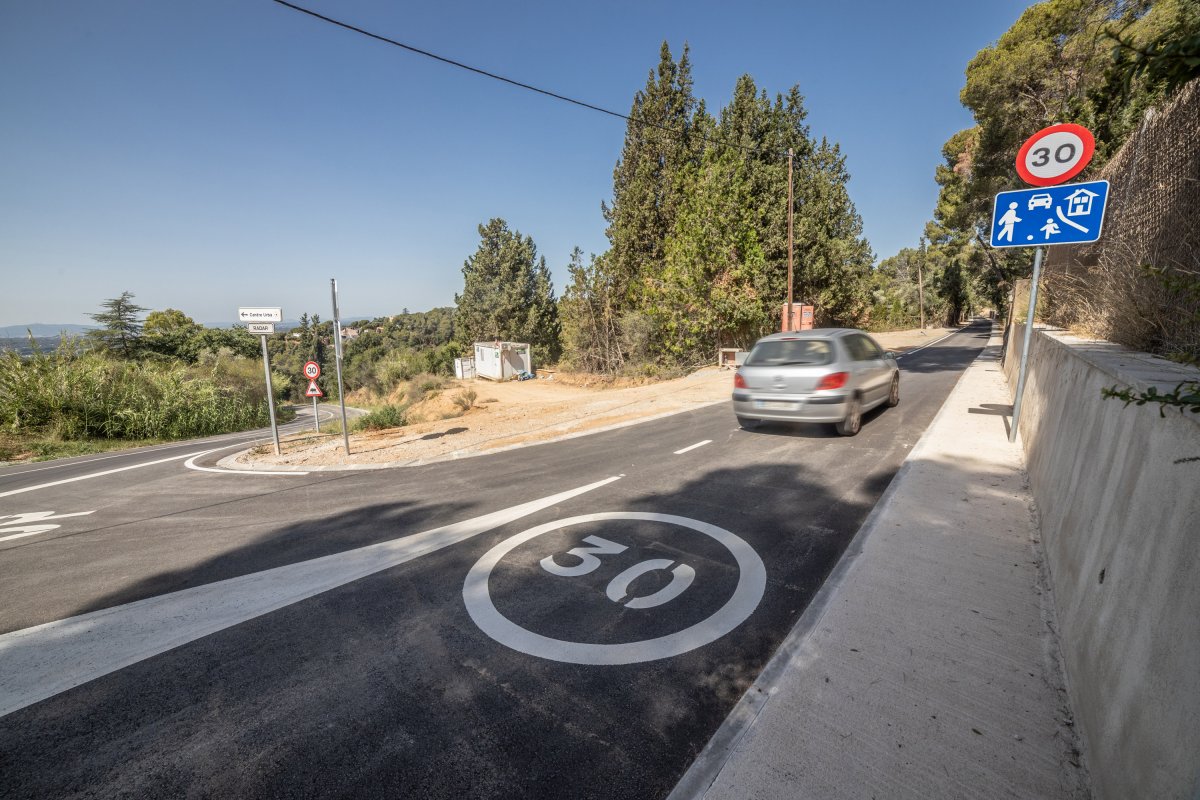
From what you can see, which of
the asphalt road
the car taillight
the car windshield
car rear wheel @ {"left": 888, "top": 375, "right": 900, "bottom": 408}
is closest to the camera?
the asphalt road

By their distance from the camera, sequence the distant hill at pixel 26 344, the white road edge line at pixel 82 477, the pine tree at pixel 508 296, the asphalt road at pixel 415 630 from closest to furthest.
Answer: the asphalt road at pixel 415 630
the white road edge line at pixel 82 477
the distant hill at pixel 26 344
the pine tree at pixel 508 296

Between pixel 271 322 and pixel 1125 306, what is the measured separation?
12649 mm

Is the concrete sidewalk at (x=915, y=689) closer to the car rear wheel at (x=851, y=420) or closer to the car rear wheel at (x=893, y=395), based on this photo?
the car rear wheel at (x=851, y=420)

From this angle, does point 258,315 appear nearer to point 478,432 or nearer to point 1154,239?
point 478,432

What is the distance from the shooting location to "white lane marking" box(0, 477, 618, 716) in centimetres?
297

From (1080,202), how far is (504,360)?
100 ft

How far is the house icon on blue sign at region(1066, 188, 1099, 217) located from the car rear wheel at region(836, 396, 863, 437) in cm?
328

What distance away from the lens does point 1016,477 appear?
5281mm

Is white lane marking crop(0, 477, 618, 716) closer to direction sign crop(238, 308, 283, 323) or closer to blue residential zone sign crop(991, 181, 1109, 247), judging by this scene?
direction sign crop(238, 308, 283, 323)

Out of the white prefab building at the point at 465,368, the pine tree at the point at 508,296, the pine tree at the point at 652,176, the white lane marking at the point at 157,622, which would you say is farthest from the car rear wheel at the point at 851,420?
the pine tree at the point at 508,296

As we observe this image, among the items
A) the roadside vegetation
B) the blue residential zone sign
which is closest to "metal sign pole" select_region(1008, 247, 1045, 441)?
the blue residential zone sign

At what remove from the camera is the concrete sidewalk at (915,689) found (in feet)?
6.57

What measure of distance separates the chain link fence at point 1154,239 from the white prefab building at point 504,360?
97.7 feet

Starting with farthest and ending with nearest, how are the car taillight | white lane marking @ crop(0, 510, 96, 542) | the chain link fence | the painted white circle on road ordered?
the car taillight → white lane marking @ crop(0, 510, 96, 542) → the chain link fence → the painted white circle on road
